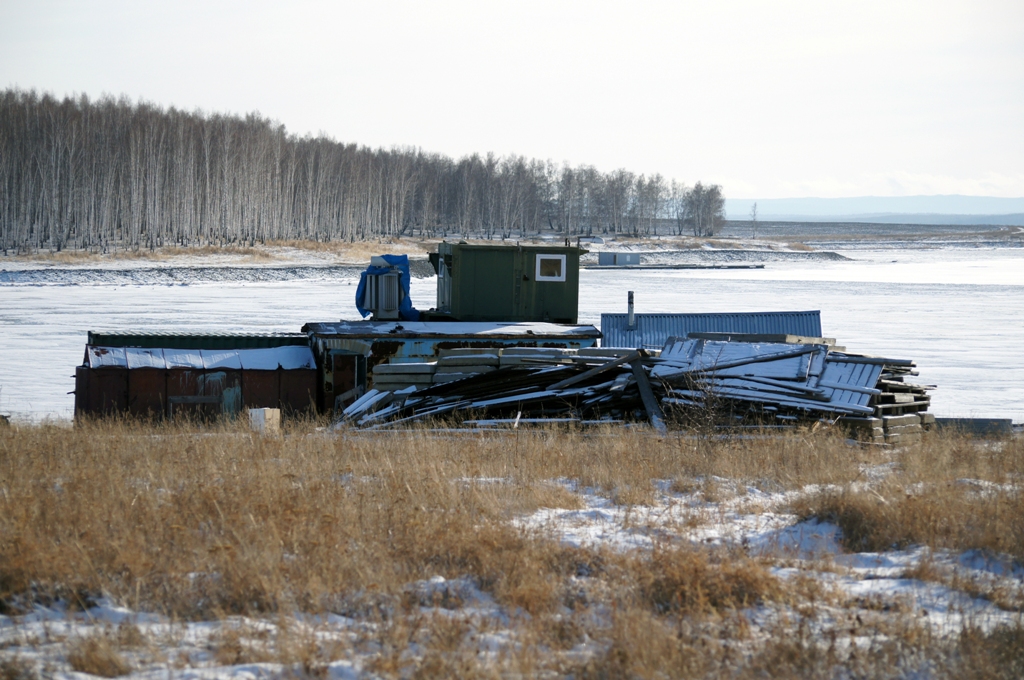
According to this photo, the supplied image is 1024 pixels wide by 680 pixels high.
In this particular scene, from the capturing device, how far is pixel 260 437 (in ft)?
31.5

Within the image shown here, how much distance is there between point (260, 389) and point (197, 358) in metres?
1.18

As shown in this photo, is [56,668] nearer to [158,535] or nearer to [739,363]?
[158,535]

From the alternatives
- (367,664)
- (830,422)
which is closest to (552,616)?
(367,664)

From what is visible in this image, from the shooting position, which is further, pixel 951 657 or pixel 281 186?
pixel 281 186

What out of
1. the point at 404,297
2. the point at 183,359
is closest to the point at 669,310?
the point at 404,297

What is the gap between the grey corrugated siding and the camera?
20.6 meters

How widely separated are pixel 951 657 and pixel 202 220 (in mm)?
67951

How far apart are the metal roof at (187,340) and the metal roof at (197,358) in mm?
342

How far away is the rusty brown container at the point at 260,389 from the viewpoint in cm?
1505

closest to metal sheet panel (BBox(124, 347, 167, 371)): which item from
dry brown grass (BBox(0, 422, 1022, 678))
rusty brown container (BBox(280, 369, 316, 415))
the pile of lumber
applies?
rusty brown container (BBox(280, 369, 316, 415))

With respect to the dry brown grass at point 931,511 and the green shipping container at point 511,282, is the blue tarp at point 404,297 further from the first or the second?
the dry brown grass at point 931,511

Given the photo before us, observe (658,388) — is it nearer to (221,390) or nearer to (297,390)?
(297,390)

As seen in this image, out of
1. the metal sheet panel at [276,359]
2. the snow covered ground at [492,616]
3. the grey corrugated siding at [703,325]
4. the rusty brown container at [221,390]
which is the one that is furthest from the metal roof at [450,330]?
the snow covered ground at [492,616]

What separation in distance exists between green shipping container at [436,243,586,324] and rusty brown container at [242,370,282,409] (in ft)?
14.6
